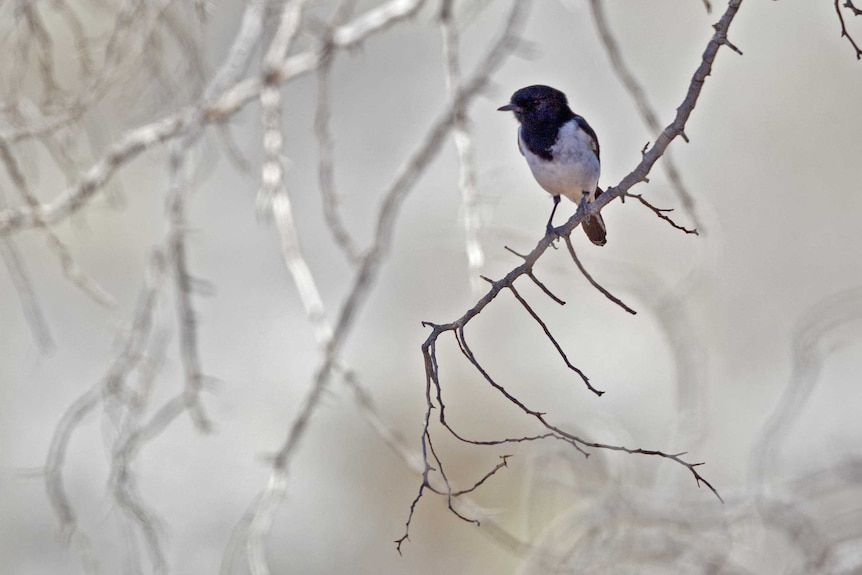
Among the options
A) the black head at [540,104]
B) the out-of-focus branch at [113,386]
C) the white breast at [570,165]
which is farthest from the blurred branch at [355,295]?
the out-of-focus branch at [113,386]

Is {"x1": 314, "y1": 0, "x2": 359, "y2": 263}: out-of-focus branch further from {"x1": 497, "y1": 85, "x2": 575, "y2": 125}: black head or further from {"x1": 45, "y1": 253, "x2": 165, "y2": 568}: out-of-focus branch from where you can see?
{"x1": 497, "y1": 85, "x2": 575, "y2": 125}: black head

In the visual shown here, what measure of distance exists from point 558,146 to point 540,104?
156 mm

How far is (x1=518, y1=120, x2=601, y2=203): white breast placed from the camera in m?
3.37

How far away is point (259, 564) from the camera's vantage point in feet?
11.1

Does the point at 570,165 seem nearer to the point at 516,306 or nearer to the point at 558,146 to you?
the point at 558,146

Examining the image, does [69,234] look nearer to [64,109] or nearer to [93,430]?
[93,430]

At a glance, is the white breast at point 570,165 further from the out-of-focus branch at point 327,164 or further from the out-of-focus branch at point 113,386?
the out-of-focus branch at point 113,386

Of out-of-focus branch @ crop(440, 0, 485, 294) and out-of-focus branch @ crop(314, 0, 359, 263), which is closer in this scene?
out-of-focus branch @ crop(440, 0, 485, 294)

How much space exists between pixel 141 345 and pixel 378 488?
14.4 ft

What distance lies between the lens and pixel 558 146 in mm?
3395

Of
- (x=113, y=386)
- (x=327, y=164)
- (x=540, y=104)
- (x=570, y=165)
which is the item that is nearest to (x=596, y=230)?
(x=570, y=165)

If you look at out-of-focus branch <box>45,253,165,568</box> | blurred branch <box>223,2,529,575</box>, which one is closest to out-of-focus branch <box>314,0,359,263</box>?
blurred branch <box>223,2,529,575</box>

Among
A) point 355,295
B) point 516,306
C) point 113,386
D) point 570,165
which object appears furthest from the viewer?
point 516,306

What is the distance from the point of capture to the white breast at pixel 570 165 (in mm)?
3373
